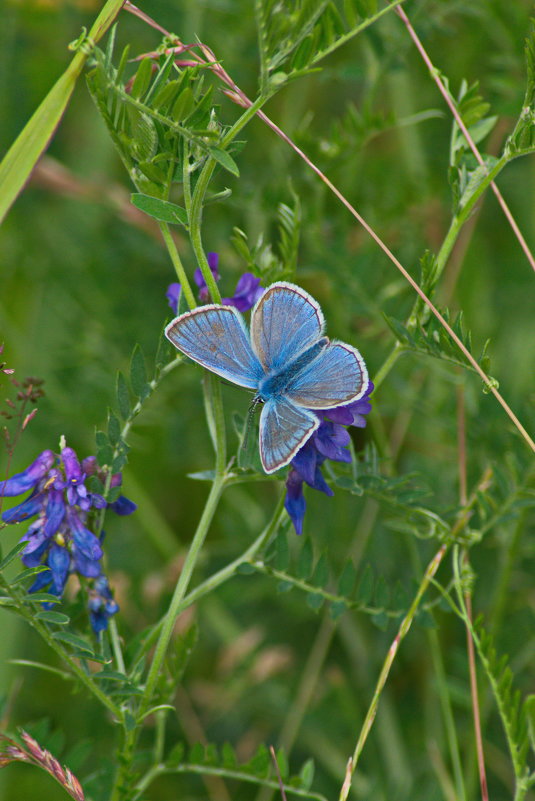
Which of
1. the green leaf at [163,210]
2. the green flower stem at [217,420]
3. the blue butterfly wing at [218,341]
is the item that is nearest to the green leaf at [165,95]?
the green leaf at [163,210]

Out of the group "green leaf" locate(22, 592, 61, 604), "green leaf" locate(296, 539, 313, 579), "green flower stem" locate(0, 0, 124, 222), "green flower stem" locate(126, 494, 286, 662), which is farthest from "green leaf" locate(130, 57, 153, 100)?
"green leaf" locate(296, 539, 313, 579)

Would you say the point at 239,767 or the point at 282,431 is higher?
the point at 282,431

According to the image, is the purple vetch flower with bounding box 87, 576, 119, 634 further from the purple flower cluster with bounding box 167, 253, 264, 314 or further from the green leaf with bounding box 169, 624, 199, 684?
the purple flower cluster with bounding box 167, 253, 264, 314

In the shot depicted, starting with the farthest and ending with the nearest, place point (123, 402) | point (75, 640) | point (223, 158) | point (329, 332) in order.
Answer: point (329, 332), point (123, 402), point (75, 640), point (223, 158)

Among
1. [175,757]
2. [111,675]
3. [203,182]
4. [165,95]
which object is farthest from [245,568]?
[165,95]

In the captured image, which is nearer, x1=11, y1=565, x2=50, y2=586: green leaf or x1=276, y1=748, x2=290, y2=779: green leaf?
x1=11, y1=565, x2=50, y2=586: green leaf

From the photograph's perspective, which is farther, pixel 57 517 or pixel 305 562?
pixel 305 562

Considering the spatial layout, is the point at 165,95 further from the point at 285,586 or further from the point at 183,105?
the point at 285,586
